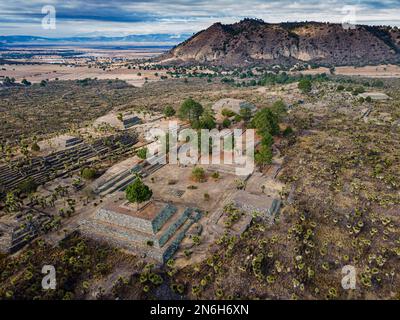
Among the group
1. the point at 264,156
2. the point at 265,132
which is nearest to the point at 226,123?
the point at 265,132

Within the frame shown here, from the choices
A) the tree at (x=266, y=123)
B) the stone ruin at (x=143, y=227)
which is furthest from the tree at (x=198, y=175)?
the tree at (x=266, y=123)

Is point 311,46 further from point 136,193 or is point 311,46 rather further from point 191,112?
point 136,193

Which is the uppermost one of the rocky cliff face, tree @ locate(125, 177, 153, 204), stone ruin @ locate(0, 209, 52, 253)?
the rocky cliff face

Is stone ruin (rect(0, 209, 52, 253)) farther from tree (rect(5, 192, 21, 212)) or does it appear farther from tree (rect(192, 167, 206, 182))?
tree (rect(192, 167, 206, 182))

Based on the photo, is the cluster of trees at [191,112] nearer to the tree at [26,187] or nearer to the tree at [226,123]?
the tree at [226,123]

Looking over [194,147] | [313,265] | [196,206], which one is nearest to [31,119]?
[194,147]

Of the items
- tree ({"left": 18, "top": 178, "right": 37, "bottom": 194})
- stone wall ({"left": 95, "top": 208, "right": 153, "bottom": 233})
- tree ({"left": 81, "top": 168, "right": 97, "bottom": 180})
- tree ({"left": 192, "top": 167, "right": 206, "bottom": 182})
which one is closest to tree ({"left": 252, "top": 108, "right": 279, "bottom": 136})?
tree ({"left": 192, "top": 167, "right": 206, "bottom": 182})
